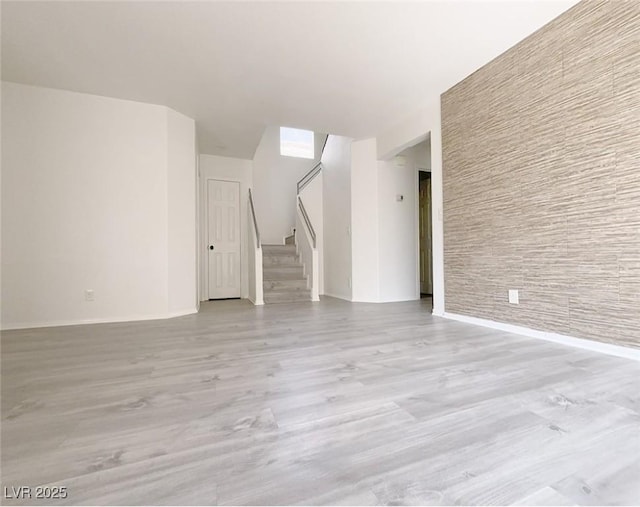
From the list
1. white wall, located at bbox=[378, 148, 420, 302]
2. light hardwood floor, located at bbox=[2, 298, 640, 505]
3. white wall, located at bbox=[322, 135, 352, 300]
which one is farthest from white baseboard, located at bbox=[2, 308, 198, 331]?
white wall, located at bbox=[378, 148, 420, 302]

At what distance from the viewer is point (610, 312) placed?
205 centimetres

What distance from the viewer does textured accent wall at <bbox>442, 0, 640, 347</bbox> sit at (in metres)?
1.98

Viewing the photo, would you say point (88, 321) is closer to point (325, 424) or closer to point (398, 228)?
point (325, 424)

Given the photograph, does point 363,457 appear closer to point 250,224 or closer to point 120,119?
point 120,119

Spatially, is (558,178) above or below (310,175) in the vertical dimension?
below

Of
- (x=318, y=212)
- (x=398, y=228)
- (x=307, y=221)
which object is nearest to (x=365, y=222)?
(x=398, y=228)

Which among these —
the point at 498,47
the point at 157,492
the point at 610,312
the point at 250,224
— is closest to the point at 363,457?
the point at 157,492

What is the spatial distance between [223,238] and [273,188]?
253 centimetres

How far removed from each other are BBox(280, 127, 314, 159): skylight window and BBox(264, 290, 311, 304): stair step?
450 cm

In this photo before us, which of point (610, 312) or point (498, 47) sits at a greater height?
point (498, 47)

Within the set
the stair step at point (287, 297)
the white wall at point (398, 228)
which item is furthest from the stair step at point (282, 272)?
the white wall at point (398, 228)

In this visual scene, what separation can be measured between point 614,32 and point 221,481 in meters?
3.46

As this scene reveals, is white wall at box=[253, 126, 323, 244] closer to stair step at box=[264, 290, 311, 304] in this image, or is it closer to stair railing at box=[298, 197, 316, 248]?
stair railing at box=[298, 197, 316, 248]

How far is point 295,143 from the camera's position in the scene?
8.23m
